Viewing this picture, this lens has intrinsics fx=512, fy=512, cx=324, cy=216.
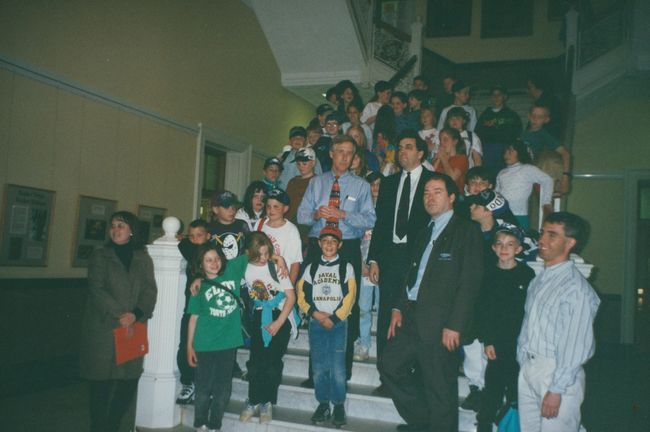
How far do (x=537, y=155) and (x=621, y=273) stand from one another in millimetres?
4376

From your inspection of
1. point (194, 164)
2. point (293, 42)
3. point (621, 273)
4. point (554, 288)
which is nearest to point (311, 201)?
point (554, 288)

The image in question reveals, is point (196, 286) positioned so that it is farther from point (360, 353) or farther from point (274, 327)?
point (360, 353)

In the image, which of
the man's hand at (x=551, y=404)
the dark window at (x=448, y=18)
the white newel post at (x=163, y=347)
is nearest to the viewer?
the man's hand at (x=551, y=404)

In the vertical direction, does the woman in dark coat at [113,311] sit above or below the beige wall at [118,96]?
below

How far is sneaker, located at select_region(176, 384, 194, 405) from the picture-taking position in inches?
164

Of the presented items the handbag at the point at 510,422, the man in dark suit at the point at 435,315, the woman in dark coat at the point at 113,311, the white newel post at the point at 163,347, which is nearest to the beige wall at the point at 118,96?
the white newel post at the point at 163,347

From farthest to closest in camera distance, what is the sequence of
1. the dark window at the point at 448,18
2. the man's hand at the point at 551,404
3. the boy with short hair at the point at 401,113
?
the dark window at the point at 448,18 → the boy with short hair at the point at 401,113 → the man's hand at the point at 551,404

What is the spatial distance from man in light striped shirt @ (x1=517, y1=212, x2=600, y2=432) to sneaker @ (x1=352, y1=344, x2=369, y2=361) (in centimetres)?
154

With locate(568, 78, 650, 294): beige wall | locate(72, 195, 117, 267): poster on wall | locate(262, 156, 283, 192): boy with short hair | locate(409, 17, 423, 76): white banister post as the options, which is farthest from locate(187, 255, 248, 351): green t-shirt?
locate(409, 17, 423, 76): white banister post

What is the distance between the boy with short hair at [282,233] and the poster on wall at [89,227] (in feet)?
8.89

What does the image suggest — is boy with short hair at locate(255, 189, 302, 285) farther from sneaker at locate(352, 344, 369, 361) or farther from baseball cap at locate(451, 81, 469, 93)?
baseball cap at locate(451, 81, 469, 93)

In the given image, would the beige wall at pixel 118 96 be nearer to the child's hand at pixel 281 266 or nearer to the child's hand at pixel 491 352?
the child's hand at pixel 281 266

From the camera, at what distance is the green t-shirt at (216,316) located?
12.1 ft

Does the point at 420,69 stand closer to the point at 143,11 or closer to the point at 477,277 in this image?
the point at 143,11
